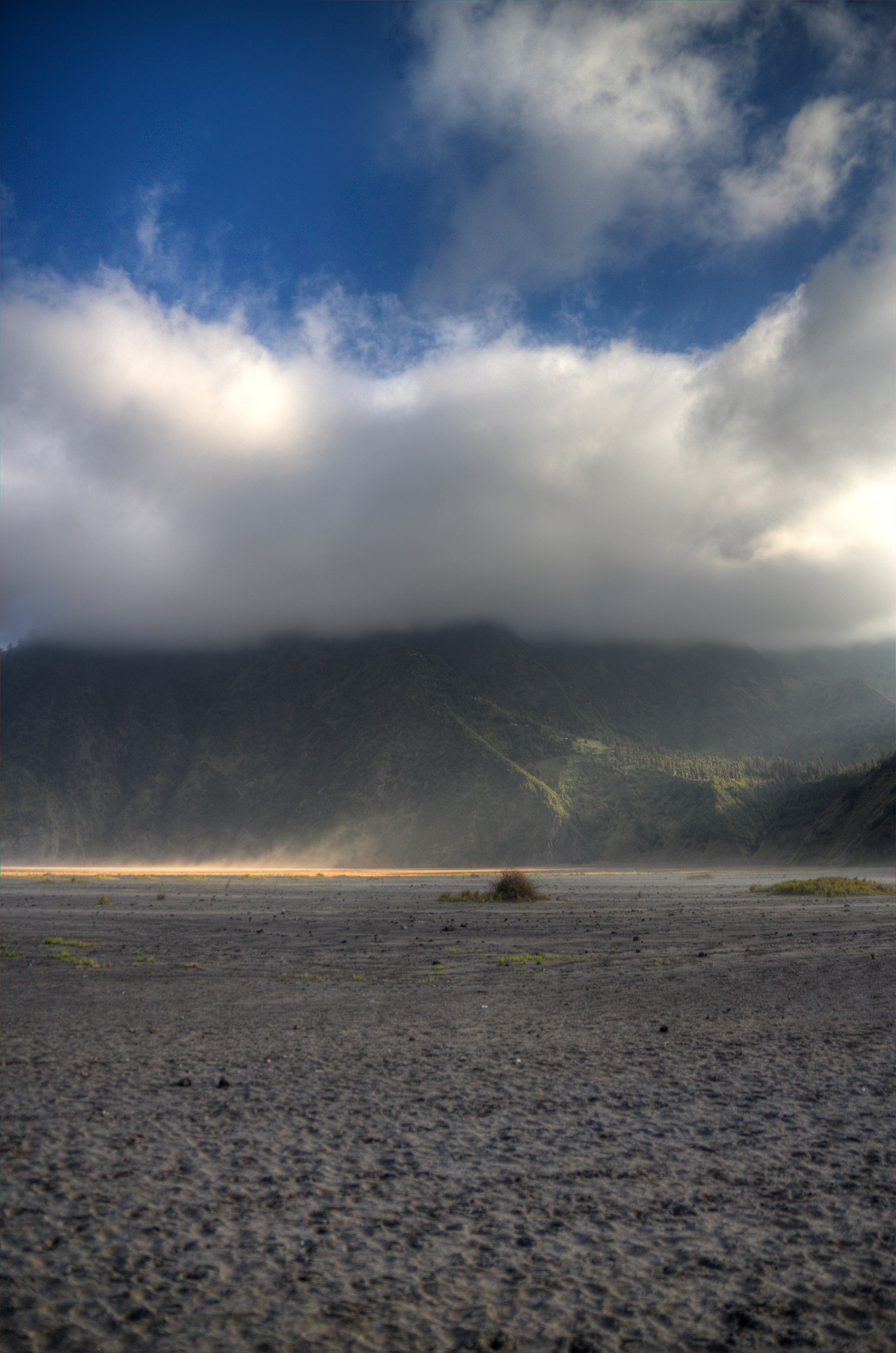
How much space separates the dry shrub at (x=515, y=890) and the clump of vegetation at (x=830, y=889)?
16317 millimetres

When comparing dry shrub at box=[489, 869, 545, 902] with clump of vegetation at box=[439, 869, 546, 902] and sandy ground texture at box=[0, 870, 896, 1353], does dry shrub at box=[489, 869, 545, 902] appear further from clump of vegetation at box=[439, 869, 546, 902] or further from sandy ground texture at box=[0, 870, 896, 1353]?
sandy ground texture at box=[0, 870, 896, 1353]

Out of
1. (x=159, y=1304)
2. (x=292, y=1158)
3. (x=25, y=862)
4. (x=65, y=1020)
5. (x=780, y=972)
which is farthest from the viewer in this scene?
(x=25, y=862)

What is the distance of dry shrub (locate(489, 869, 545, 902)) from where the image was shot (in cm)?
4503

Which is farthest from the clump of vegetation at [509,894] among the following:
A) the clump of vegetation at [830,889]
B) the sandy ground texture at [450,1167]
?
the sandy ground texture at [450,1167]

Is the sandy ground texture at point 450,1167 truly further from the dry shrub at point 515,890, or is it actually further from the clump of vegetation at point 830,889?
the clump of vegetation at point 830,889

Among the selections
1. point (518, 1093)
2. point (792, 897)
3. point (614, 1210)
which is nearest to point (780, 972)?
point (518, 1093)

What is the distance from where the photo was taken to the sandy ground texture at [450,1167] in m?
4.12

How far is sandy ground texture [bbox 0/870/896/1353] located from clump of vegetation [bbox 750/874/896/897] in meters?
37.4

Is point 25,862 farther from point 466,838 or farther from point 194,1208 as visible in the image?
point 194,1208

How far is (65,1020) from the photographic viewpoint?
12109mm

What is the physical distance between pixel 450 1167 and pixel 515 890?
4023 cm

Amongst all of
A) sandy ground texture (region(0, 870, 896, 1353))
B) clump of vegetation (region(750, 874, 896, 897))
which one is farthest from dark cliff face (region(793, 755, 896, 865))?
sandy ground texture (region(0, 870, 896, 1353))

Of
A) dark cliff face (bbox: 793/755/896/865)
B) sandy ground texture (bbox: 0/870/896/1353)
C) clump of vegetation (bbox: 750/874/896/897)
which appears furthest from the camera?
dark cliff face (bbox: 793/755/896/865)

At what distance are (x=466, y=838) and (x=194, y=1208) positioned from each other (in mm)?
180643
